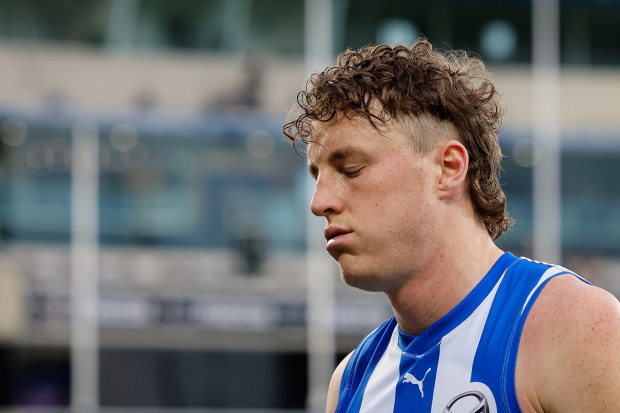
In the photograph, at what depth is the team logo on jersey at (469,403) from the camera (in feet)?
7.21

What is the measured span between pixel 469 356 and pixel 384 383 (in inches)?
14.0

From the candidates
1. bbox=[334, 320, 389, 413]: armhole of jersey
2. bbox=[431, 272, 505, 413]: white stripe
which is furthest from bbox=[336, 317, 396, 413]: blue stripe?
bbox=[431, 272, 505, 413]: white stripe

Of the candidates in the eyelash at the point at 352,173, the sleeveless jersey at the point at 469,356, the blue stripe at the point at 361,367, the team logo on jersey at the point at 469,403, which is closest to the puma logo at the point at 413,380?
the sleeveless jersey at the point at 469,356

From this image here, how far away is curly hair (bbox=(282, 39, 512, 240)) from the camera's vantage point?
2.43 meters

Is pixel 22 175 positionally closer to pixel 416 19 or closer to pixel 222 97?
pixel 222 97

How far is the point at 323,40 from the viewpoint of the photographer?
47.3 feet

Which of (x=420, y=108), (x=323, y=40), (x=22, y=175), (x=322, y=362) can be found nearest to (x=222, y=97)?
(x=323, y=40)

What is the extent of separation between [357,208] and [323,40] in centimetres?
1226

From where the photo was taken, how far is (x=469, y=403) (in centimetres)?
224

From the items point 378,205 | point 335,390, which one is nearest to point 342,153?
point 378,205

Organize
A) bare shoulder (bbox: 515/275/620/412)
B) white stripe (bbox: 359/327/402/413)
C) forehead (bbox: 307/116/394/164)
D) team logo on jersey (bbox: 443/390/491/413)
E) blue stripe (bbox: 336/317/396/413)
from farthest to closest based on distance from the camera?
blue stripe (bbox: 336/317/396/413) → white stripe (bbox: 359/327/402/413) → forehead (bbox: 307/116/394/164) → team logo on jersey (bbox: 443/390/491/413) → bare shoulder (bbox: 515/275/620/412)

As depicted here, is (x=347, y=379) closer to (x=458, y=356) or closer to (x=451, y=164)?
(x=458, y=356)

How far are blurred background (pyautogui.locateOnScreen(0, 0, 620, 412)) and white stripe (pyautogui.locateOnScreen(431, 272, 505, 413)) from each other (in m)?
11.1

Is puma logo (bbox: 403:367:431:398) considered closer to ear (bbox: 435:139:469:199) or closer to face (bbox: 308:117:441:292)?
face (bbox: 308:117:441:292)
